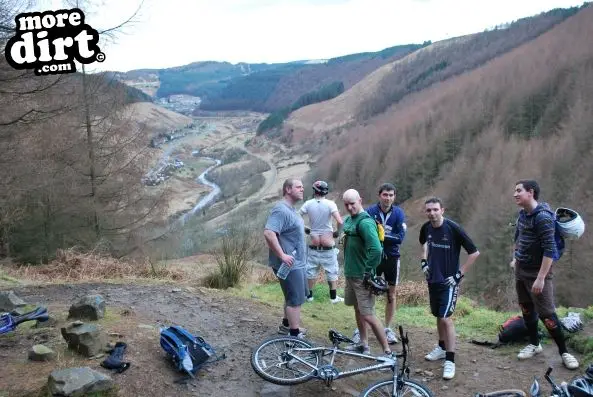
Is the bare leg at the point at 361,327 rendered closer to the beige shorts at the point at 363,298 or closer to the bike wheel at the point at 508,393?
the beige shorts at the point at 363,298

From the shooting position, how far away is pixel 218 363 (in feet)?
18.9

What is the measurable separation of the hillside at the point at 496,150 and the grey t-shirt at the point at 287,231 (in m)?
25.4

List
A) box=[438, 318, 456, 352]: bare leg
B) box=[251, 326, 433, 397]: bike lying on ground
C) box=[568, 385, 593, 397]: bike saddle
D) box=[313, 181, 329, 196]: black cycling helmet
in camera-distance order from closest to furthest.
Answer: box=[568, 385, 593, 397]: bike saddle
box=[251, 326, 433, 397]: bike lying on ground
box=[438, 318, 456, 352]: bare leg
box=[313, 181, 329, 196]: black cycling helmet

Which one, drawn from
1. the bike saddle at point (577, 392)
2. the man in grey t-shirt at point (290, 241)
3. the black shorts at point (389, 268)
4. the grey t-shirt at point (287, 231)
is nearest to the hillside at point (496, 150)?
the black shorts at point (389, 268)

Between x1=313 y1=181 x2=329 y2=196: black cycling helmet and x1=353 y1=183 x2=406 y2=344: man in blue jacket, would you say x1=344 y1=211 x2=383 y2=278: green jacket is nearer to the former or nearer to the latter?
x1=353 y1=183 x2=406 y2=344: man in blue jacket

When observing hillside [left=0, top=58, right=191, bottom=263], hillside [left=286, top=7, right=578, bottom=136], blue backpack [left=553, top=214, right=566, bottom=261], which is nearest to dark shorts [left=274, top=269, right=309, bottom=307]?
blue backpack [left=553, top=214, right=566, bottom=261]

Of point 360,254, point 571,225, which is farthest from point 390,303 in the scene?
point 571,225

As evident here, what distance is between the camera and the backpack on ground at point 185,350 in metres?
5.29

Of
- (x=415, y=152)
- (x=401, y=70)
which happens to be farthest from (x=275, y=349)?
(x=401, y=70)

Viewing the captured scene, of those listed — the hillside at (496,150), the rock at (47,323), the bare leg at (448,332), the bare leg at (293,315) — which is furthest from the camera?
the hillside at (496,150)

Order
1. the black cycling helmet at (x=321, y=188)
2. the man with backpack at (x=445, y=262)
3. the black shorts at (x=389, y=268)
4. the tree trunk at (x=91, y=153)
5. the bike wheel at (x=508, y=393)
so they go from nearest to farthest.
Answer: the bike wheel at (x=508, y=393)
the man with backpack at (x=445, y=262)
the black shorts at (x=389, y=268)
the black cycling helmet at (x=321, y=188)
the tree trunk at (x=91, y=153)

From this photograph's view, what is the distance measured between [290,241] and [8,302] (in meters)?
4.27

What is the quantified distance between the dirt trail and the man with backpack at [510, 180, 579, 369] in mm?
589

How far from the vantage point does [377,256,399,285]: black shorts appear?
21.3ft
